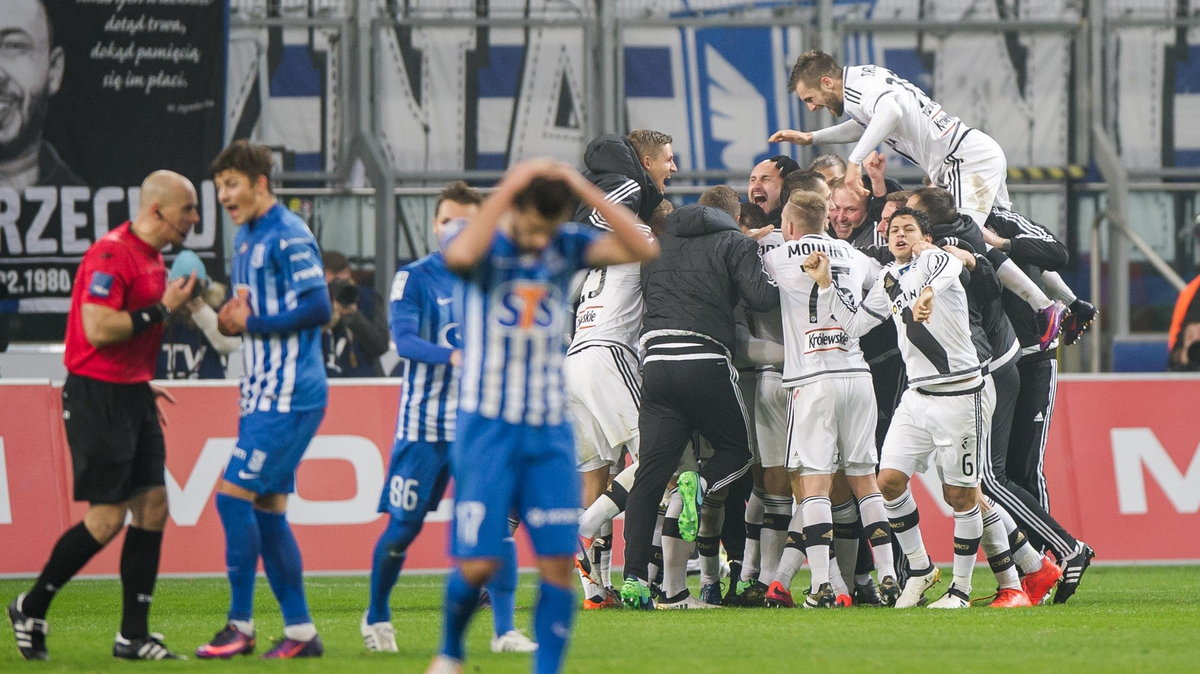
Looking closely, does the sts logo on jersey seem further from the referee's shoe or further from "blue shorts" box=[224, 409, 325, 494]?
the referee's shoe

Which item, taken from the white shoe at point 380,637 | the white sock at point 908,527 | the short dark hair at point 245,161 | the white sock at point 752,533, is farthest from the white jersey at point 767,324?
the short dark hair at point 245,161

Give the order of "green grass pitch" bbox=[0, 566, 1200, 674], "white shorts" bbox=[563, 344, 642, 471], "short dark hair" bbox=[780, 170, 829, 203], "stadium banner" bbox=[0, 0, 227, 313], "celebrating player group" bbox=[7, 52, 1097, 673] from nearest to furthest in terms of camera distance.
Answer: "green grass pitch" bbox=[0, 566, 1200, 674] < "celebrating player group" bbox=[7, 52, 1097, 673] < "short dark hair" bbox=[780, 170, 829, 203] < "white shorts" bbox=[563, 344, 642, 471] < "stadium banner" bbox=[0, 0, 227, 313]

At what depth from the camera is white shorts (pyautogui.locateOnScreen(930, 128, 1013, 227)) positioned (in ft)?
35.7

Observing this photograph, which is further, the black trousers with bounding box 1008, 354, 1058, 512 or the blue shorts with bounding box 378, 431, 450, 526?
the black trousers with bounding box 1008, 354, 1058, 512

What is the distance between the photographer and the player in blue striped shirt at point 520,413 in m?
5.57

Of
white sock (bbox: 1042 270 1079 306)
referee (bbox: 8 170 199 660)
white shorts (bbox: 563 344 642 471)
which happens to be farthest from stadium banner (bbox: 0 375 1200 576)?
referee (bbox: 8 170 199 660)

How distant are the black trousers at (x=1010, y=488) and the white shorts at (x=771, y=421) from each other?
1212 millimetres

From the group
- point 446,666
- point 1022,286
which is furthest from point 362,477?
point 446,666

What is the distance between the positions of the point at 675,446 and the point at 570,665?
2.91 meters

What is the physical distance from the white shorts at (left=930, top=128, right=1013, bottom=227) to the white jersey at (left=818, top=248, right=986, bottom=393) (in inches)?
52.8

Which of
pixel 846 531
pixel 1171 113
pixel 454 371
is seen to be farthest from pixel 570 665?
pixel 1171 113

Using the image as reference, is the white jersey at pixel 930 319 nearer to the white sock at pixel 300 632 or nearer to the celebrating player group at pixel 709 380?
the celebrating player group at pixel 709 380

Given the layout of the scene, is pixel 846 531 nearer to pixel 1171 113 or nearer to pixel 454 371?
pixel 454 371

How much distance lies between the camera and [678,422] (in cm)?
961
